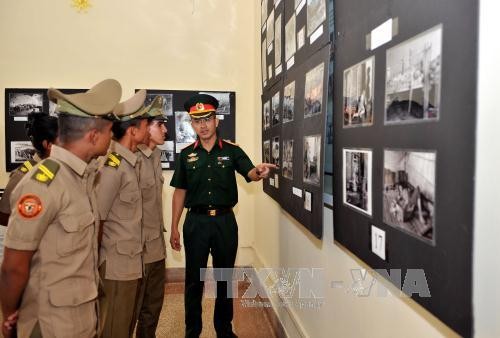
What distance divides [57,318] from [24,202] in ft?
1.46

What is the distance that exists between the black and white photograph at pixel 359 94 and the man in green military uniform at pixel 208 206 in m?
1.22

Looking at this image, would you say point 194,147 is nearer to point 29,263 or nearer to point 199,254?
point 199,254

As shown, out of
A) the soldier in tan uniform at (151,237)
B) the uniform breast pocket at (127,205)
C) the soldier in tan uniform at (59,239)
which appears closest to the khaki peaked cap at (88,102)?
the soldier in tan uniform at (59,239)

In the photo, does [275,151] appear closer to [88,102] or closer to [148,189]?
[148,189]

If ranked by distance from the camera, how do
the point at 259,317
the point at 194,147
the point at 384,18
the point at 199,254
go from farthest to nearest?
the point at 259,317
the point at 194,147
the point at 199,254
the point at 384,18

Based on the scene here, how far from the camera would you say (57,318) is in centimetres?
139

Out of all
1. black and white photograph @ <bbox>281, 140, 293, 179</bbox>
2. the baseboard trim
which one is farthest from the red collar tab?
the baseboard trim

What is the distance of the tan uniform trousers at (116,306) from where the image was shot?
1985mm

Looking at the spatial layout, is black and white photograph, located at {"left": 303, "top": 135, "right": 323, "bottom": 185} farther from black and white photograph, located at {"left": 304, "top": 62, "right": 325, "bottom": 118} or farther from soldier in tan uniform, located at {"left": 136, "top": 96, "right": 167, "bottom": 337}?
soldier in tan uniform, located at {"left": 136, "top": 96, "right": 167, "bottom": 337}

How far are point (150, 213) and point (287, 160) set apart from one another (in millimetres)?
918

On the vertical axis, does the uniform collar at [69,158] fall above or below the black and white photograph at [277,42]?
below

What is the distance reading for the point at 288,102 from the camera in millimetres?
2229

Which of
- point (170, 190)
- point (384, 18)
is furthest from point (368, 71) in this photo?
point (170, 190)

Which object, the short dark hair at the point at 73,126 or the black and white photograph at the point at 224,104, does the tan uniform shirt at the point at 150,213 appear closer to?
the short dark hair at the point at 73,126
